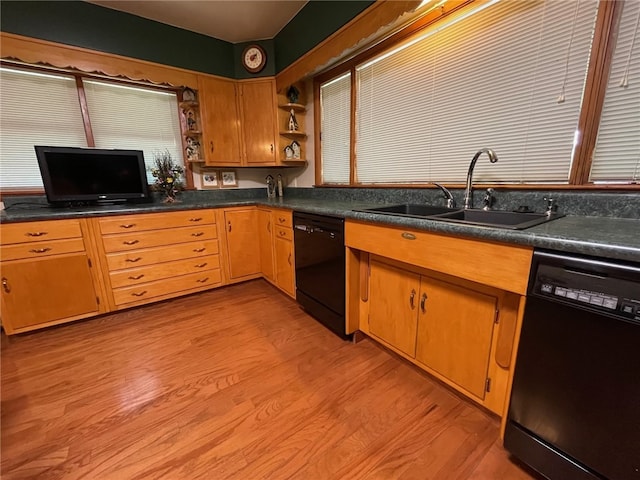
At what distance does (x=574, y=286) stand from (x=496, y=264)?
0.73ft

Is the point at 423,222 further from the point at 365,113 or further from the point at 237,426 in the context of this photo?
the point at 365,113

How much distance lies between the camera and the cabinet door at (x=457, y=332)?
3.83 feet

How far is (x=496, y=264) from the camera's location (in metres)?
0.99

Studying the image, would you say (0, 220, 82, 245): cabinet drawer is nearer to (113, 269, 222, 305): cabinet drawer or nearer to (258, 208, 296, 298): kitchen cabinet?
(113, 269, 222, 305): cabinet drawer

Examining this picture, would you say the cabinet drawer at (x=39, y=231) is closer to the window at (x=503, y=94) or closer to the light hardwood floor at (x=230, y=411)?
the light hardwood floor at (x=230, y=411)

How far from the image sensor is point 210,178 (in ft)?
10.2

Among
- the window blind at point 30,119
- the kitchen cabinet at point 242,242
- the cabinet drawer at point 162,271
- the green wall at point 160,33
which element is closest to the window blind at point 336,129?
the green wall at point 160,33

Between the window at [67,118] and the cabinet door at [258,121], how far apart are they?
753 millimetres

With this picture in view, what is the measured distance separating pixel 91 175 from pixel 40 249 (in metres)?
0.73

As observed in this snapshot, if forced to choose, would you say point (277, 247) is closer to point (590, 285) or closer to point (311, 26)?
point (311, 26)

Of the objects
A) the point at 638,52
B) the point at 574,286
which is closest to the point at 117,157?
the point at 574,286

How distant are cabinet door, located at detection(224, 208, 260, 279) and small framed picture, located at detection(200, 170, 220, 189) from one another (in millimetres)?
673

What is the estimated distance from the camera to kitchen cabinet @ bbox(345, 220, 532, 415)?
1.04 metres

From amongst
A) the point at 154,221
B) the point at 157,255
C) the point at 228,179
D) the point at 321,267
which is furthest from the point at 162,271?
the point at 321,267
